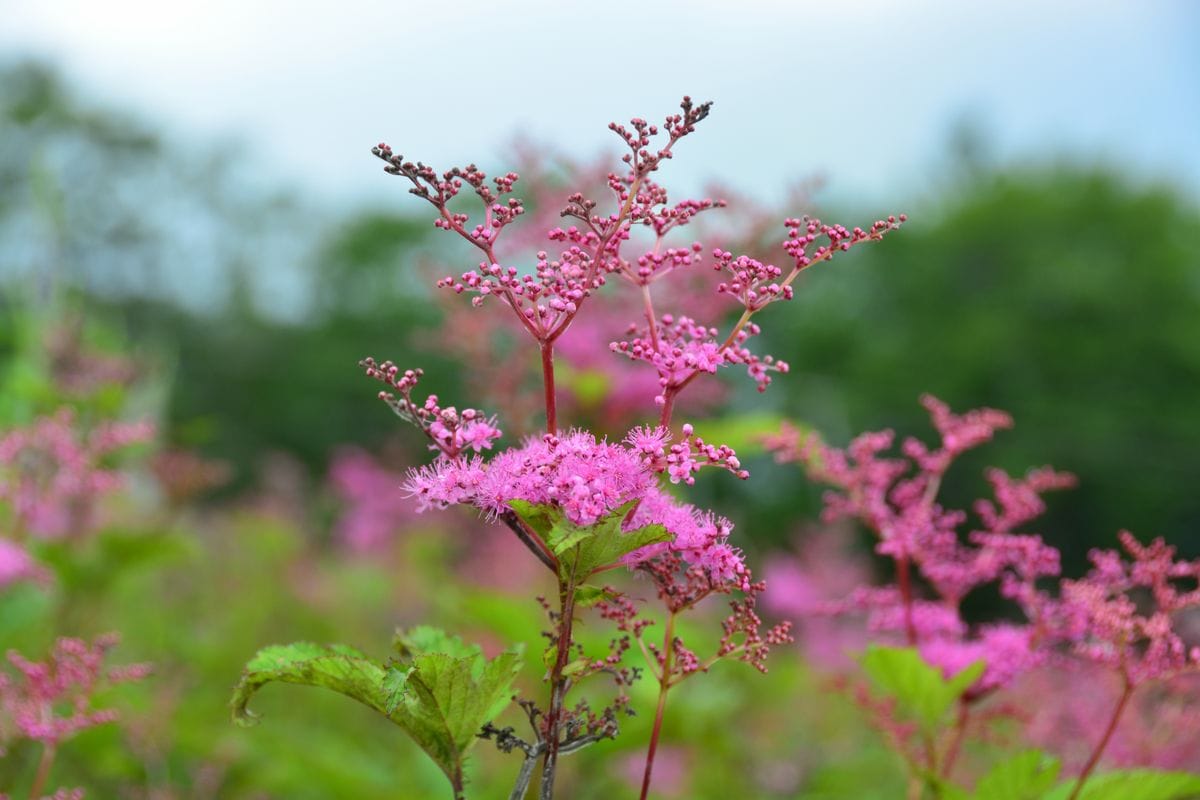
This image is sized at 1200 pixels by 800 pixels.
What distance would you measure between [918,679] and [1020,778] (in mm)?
281

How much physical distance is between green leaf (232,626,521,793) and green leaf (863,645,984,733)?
97 cm

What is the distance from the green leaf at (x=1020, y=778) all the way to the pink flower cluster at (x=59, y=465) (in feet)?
9.59

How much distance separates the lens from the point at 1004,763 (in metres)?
2.31

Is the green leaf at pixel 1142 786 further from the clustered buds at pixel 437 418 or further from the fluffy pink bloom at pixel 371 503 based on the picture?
the fluffy pink bloom at pixel 371 503

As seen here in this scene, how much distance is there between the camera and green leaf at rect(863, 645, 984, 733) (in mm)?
2354

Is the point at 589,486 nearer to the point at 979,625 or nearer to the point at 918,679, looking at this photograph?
the point at 918,679

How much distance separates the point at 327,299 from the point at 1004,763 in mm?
53759

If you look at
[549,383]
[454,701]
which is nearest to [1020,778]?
[454,701]

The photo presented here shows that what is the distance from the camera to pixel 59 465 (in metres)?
4.20

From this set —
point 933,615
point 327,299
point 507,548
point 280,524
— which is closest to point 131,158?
point 327,299

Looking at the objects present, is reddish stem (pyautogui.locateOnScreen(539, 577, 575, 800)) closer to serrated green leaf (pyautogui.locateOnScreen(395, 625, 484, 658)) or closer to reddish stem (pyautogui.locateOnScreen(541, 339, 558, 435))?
reddish stem (pyautogui.locateOnScreen(541, 339, 558, 435))

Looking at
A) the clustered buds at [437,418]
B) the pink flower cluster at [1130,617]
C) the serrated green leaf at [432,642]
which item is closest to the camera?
the clustered buds at [437,418]

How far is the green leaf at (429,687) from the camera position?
1.72 m

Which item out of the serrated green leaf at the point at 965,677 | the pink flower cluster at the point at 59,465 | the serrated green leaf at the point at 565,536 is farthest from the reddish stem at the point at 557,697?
the pink flower cluster at the point at 59,465
